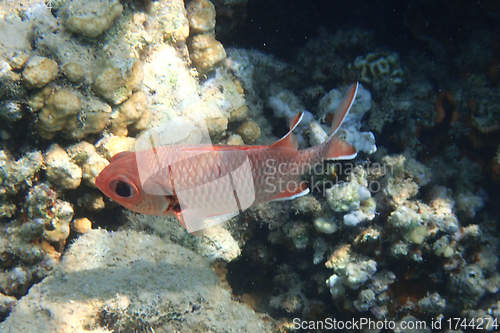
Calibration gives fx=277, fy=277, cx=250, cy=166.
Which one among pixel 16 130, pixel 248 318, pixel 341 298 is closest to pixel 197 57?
pixel 16 130

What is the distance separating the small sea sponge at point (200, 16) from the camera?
3549 mm

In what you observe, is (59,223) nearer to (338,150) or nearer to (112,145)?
(112,145)

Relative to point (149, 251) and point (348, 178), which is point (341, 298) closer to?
point (348, 178)

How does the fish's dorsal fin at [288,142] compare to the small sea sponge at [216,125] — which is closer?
the fish's dorsal fin at [288,142]

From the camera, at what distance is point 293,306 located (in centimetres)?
403

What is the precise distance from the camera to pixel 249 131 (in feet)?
12.0

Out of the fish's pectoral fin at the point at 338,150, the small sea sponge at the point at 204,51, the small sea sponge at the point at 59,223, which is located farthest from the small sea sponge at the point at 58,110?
the fish's pectoral fin at the point at 338,150

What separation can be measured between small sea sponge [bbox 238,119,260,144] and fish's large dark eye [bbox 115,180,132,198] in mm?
1856

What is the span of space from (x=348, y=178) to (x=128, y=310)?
287 cm

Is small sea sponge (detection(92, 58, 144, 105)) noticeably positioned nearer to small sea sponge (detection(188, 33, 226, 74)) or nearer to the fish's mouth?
small sea sponge (detection(188, 33, 226, 74))

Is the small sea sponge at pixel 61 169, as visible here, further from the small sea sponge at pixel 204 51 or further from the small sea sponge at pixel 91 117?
the small sea sponge at pixel 204 51

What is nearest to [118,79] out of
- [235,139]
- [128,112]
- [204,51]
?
[128,112]

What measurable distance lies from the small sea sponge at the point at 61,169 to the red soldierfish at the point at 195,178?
0.69m

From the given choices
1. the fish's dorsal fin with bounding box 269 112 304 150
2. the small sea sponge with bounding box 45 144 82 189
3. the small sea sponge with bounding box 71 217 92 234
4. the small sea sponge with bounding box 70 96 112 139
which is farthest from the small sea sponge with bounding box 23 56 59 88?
the fish's dorsal fin with bounding box 269 112 304 150
